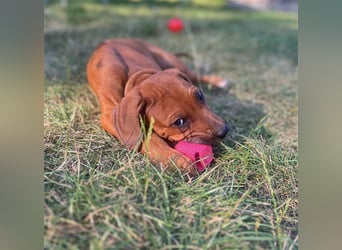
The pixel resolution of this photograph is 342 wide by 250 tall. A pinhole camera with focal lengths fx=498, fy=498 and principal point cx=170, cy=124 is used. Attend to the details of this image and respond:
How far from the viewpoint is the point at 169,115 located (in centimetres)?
199

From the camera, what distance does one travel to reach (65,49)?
11.8ft

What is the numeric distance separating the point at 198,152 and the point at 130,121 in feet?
0.98

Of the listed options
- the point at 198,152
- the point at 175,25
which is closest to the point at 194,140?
the point at 198,152

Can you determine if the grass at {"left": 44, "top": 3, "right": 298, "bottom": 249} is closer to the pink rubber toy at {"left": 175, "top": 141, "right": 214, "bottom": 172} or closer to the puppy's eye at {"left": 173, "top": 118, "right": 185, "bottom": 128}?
the pink rubber toy at {"left": 175, "top": 141, "right": 214, "bottom": 172}

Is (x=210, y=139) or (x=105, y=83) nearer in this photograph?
(x=210, y=139)

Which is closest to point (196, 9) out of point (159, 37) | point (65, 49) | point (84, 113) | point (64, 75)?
point (159, 37)

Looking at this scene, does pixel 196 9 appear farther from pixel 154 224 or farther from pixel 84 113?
pixel 154 224

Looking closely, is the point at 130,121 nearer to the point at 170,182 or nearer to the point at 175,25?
the point at 170,182

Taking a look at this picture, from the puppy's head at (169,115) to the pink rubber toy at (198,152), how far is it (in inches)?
0.8

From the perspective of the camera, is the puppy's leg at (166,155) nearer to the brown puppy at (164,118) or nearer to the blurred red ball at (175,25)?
the brown puppy at (164,118)

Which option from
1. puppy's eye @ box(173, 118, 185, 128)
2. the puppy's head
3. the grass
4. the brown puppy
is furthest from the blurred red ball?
puppy's eye @ box(173, 118, 185, 128)
